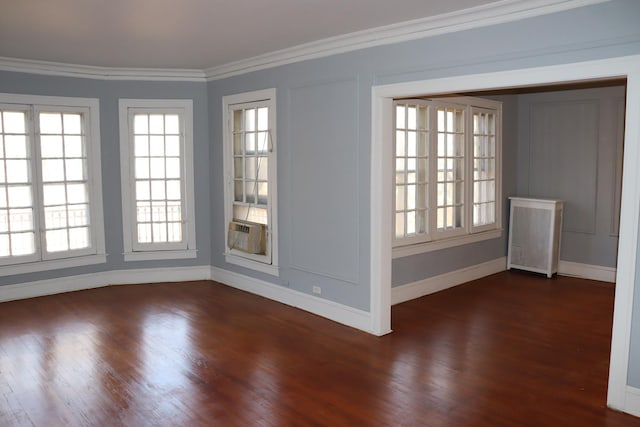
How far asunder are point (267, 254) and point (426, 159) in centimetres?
210

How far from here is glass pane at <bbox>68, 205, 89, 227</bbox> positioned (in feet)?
21.3

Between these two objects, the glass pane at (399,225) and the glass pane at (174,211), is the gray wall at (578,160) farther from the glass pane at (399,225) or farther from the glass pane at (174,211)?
the glass pane at (174,211)

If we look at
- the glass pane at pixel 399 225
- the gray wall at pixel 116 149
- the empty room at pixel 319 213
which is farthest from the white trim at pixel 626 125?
the gray wall at pixel 116 149

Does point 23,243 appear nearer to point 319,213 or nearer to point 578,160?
point 319,213

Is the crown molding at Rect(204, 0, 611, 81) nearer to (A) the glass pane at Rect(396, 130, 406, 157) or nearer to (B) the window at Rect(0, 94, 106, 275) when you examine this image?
(A) the glass pane at Rect(396, 130, 406, 157)

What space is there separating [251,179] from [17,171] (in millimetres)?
2646

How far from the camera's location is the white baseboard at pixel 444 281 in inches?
232

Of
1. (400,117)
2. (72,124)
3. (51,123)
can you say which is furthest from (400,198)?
(51,123)

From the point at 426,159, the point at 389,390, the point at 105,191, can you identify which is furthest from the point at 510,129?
the point at 105,191

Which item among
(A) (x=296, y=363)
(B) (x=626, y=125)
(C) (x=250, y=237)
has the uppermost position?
(B) (x=626, y=125)

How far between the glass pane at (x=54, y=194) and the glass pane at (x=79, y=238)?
0.39 meters

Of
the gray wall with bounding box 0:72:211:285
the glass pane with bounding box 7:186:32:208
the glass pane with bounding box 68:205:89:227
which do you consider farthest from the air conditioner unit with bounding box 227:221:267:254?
the glass pane with bounding box 7:186:32:208

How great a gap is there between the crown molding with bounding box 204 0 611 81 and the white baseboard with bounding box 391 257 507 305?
2.61 m

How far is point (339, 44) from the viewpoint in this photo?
494 centimetres
